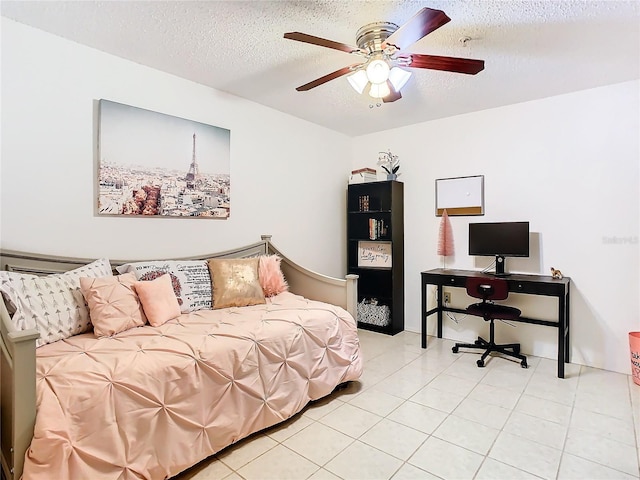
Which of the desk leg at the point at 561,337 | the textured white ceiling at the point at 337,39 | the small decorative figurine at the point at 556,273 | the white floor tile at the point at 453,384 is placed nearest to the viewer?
the textured white ceiling at the point at 337,39

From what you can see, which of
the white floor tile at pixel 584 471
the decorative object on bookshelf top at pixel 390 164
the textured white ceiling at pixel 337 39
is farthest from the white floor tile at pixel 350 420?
the decorative object on bookshelf top at pixel 390 164

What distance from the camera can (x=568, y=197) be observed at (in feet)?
10.2

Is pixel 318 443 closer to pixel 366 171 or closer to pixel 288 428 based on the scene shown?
pixel 288 428

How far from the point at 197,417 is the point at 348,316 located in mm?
1228

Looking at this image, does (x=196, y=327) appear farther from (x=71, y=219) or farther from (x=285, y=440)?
(x=71, y=219)

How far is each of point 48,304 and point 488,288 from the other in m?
2.98

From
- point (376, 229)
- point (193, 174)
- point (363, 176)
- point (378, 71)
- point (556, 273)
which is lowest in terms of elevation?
point (556, 273)

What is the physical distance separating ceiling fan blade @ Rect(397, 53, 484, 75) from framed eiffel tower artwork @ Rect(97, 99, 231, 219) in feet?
5.53

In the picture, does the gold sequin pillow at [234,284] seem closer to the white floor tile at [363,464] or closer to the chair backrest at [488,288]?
the white floor tile at [363,464]

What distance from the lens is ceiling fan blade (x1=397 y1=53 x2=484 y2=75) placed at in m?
1.90

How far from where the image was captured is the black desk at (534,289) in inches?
109

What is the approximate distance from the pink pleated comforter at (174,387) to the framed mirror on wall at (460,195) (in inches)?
78.8

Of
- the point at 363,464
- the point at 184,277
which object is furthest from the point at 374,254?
the point at 363,464

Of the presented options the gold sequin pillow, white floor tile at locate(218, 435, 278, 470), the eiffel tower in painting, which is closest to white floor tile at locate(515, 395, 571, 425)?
white floor tile at locate(218, 435, 278, 470)
